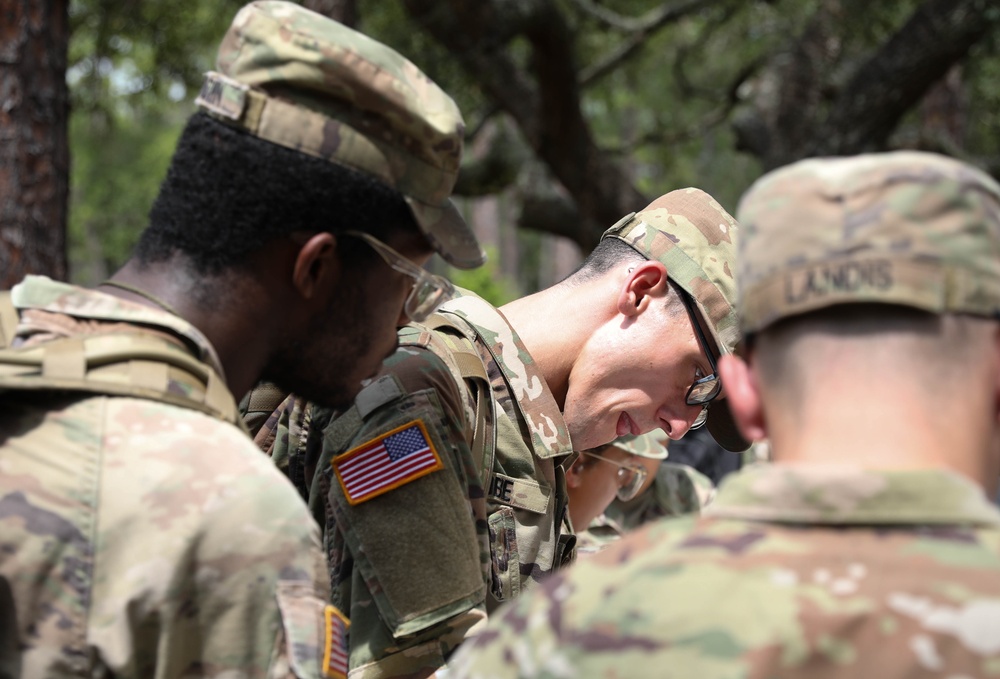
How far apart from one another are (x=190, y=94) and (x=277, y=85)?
364 inches

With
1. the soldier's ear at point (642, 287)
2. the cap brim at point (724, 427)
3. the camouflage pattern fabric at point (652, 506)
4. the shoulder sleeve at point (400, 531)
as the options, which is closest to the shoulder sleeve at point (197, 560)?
the shoulder sleeve at point (400, 531)

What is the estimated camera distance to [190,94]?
10734mm

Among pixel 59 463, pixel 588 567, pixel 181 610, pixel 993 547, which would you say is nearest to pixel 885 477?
pixel 993 547

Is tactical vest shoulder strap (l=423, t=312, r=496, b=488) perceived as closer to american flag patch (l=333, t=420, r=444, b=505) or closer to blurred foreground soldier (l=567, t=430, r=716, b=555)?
american flag patch (l=333, t=420, r=444, b=505)

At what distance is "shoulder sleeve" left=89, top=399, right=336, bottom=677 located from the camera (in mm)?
1729

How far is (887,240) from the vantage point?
1.48 m

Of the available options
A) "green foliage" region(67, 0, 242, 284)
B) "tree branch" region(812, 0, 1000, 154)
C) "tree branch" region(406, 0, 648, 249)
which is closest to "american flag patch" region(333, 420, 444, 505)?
"green foliage" region(67, 0, 242, 284)

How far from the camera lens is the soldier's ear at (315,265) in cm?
201

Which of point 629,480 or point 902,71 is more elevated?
point 902,71

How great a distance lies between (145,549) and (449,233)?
2.63ft

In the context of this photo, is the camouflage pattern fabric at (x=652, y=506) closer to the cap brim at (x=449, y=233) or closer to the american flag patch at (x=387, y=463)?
the american flag patch at (x=387, y=463)

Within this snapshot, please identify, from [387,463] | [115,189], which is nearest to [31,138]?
[387,463]

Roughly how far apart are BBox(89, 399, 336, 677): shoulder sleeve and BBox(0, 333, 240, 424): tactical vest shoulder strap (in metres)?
0.04

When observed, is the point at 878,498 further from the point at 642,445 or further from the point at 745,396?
the point at 642,445
